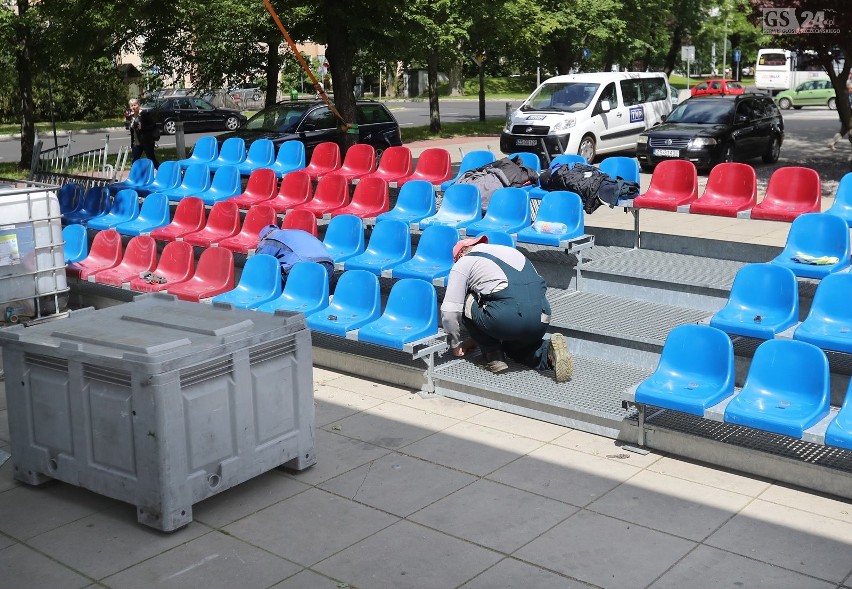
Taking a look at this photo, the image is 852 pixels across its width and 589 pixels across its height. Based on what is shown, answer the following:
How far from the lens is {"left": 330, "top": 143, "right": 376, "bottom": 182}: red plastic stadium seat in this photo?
13.3 meters

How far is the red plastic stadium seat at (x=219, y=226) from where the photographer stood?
37.4 feet

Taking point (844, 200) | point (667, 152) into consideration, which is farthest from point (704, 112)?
point (844, 200)

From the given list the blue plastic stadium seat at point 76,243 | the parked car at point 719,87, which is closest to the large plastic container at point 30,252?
the blue plastic stadium seat at point 76,243

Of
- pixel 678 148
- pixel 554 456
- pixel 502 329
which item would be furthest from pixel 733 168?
pixel 678 148

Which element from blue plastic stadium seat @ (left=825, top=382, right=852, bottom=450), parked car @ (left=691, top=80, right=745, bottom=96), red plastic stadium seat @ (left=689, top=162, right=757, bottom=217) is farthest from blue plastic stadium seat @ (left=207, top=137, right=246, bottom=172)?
parked car @ (left=691, top=80, right=745, bottom=96)

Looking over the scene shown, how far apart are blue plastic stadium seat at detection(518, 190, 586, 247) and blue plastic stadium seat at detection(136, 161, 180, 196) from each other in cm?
637

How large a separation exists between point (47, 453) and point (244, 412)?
136 cm

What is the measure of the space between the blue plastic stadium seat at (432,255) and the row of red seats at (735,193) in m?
2.05

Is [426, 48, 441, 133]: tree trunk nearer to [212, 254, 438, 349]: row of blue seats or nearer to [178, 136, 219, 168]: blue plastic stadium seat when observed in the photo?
[178, 136, 219, 168]: blue plastic stadium seat

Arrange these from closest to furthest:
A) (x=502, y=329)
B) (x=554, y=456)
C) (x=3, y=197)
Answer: (x=554, y=456) → (x=502, y=329) → (x=3, y=197)

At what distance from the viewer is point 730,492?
607 cm

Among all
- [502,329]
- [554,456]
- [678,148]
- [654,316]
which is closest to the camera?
[554,456]

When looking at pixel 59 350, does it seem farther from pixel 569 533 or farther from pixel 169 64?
pixel 169 64

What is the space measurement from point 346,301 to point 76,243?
4.61 metres
